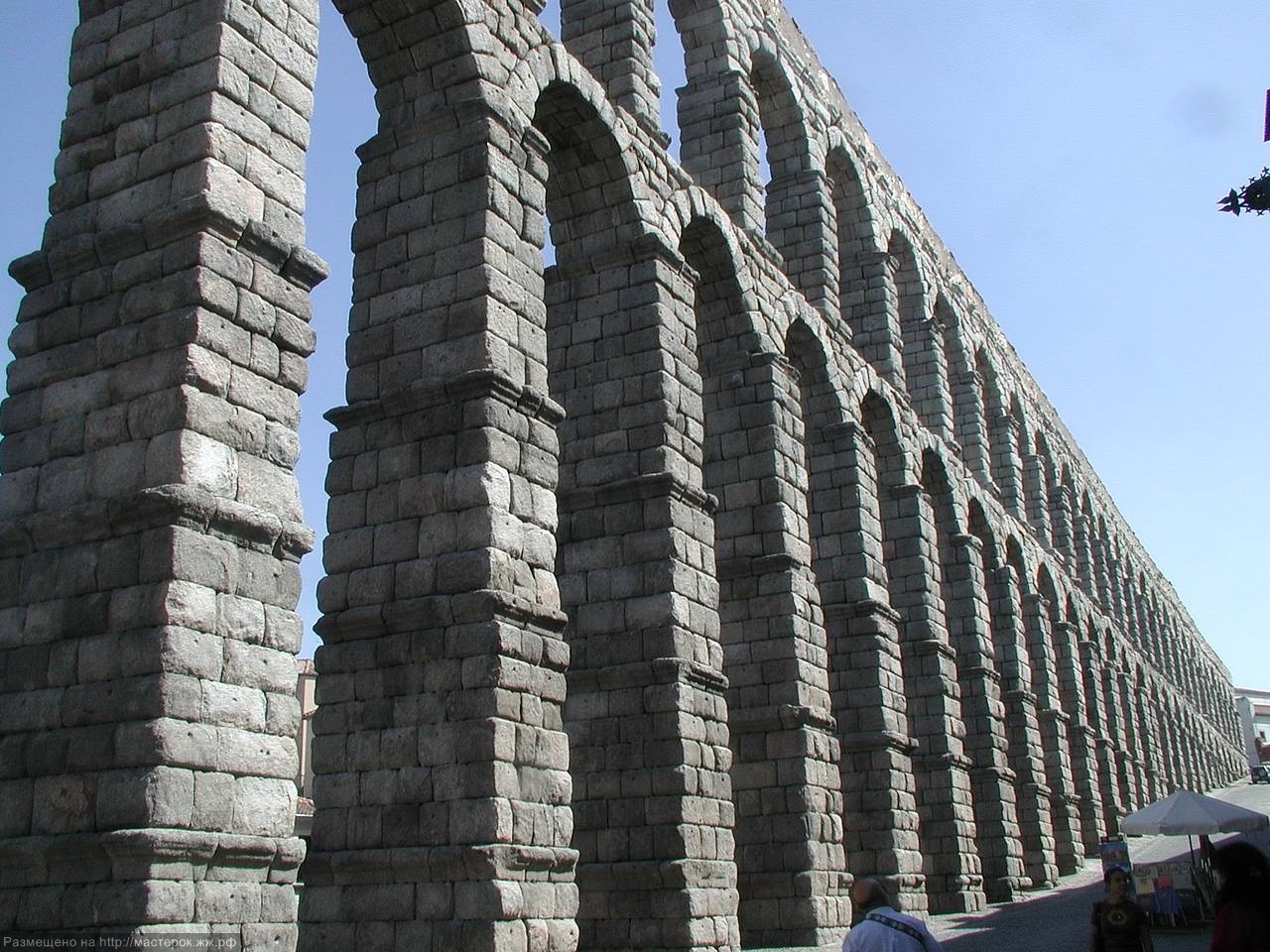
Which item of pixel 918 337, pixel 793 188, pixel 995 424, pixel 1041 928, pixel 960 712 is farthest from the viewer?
pixel 995 424

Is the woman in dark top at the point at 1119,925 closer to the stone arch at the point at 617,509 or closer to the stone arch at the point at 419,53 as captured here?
the stone arch at the point at 617,509

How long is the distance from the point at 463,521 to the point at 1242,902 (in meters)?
6.05

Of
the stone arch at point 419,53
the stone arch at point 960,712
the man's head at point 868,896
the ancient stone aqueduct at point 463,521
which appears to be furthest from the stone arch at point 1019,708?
the man's head at point 868,896

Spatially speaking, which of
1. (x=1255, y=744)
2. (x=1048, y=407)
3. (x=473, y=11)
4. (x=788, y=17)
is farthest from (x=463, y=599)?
(x=1255, y=744)

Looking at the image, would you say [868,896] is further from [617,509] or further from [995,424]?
[995,424]

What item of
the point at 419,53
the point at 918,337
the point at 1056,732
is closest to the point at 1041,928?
the point at 419,53

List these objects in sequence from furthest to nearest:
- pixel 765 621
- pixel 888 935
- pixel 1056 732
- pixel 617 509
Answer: pixel 1056 732 < pixel 765 621 < pixel 617 509 < pixel 888 935

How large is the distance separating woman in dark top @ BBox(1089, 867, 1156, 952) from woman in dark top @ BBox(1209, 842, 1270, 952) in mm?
3823

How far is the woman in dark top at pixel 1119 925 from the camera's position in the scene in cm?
858

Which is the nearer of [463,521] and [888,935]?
[888,935]

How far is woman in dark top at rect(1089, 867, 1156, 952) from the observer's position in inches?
338

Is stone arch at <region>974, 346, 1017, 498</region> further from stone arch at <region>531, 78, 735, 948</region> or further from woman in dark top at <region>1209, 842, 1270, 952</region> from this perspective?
woman in dark top at <region>1209, 842, 1270, 952</region>

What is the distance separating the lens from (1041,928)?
52.9 feet

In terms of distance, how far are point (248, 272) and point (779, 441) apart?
844 cm
